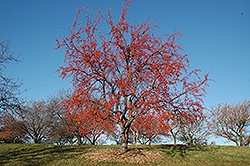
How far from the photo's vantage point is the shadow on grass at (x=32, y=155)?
12.4m

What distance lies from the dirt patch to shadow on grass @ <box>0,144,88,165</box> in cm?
211

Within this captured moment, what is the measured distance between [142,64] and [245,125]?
29.2 m

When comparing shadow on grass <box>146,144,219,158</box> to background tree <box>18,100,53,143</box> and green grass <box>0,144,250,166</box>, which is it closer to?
green grass <box>0,144,250,166</box>

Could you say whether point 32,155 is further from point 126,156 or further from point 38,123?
point 38,123

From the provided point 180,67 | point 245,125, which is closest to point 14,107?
point 180,67

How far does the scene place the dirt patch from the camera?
11984 mm

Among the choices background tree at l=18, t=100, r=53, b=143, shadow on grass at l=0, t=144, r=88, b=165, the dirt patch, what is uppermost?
background tree at l=18, t=100, r=53, b=143

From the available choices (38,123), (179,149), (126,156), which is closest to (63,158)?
(126,156)

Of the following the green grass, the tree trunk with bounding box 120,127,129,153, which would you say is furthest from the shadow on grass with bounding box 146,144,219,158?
the tree trunk with bounding box 120,127,129,153

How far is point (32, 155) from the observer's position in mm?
13719

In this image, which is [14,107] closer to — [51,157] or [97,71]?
[51,157]

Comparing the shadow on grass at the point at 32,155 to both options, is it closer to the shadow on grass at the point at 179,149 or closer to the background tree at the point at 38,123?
the shadow on grass at the point at 179,149

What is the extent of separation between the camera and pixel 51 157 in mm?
13227

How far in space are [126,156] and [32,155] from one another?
265 inches
